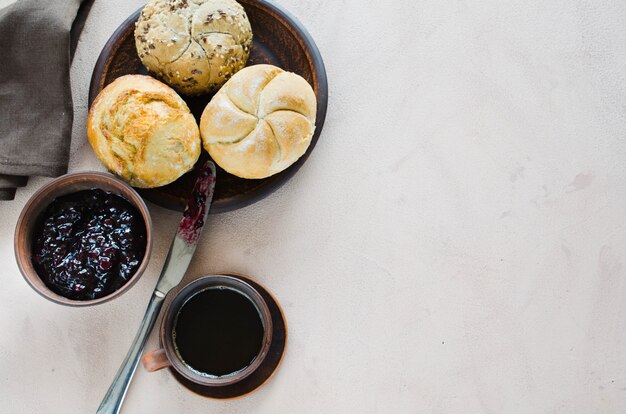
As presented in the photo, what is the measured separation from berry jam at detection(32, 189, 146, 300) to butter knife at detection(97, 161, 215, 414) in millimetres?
114

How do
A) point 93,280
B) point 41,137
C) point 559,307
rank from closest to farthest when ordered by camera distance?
point 93,280 < point 41,137 < point 559,307

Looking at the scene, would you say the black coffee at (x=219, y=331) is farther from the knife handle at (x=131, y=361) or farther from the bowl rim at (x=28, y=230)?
the bowl rim at (x=28, y=230)

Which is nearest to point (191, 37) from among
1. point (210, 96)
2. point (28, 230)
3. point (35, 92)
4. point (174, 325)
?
point (210, 96)

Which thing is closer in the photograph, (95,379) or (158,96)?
(158,96)

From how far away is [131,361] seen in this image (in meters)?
1.44

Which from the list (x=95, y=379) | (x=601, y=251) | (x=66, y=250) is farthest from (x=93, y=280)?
(x=601, y=251)

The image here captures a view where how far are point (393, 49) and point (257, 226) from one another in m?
0.56

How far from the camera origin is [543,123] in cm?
Result: 158

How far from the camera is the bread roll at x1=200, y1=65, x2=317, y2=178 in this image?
1.31m

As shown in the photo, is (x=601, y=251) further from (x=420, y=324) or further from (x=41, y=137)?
(x=41, y=137)

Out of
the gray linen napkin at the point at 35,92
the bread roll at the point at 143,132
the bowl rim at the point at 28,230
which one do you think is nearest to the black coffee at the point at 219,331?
the bowl rim at the point at 28,230

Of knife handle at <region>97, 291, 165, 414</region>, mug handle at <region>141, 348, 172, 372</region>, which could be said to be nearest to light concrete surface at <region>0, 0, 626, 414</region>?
knife handle at <region>97, 291, 165, 414</region>

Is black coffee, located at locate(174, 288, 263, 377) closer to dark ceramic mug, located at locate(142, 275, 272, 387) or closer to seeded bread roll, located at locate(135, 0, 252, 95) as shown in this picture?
dark ceramic mug, located at locate(142, 275, 272, 387)

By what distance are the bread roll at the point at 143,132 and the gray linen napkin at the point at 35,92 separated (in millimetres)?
171
